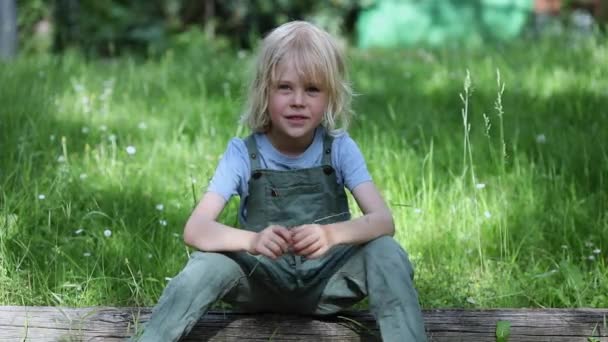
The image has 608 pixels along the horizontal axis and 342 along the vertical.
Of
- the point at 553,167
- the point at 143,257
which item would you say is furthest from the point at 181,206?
the point at 553,167

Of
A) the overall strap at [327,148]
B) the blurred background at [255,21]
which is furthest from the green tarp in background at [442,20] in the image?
the overall strap at [327,148]

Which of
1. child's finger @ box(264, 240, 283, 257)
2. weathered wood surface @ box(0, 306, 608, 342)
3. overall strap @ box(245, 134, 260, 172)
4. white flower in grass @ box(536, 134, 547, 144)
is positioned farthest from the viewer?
white flower in grass @ box(536, 134, 547, 144)

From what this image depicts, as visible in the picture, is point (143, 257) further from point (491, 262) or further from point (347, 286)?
point (491, 262)

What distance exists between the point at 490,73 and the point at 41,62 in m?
3.03

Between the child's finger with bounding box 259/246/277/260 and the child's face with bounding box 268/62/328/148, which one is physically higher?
the child's face with bounding box 268/62/328/148

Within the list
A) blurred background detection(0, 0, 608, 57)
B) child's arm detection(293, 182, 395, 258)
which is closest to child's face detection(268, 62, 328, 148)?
child's arm detection(293, 182, 395, 258)

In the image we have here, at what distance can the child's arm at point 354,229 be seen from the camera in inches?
102

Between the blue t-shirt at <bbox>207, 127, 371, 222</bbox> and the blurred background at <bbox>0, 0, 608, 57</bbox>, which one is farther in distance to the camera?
the blurred background at <bbox>0, 0, 608, 57</bbox>

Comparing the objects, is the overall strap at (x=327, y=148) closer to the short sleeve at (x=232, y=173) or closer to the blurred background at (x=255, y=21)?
the short sleeve at (x=232, y=173)

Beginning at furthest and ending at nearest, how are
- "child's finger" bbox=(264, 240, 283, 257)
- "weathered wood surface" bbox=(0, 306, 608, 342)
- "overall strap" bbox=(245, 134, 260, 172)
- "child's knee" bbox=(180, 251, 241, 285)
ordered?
"overall strap" bbox=(245, 134, 260, 172) < "weathered wood surface" bbox=(0, 306, 608, 342) < "child's knee" bbox=(180, 251, 241, 285) < "child's finger" bbox=(264, 240, 283, 257)

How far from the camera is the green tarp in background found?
37.3 ft

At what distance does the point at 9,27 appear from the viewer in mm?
8148

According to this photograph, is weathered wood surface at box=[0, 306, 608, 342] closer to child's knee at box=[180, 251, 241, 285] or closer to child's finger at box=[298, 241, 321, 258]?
child's knee at box=[180, 251, 241, 285]

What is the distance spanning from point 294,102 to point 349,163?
26 cm
